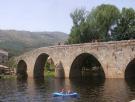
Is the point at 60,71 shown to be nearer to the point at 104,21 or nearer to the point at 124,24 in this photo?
the point at 104,21

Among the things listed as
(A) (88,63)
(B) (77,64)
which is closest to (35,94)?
(B) (77,64)

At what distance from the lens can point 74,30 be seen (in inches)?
3455

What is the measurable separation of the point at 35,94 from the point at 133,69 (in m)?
18.8

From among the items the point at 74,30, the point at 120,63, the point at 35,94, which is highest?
the point at 74,30

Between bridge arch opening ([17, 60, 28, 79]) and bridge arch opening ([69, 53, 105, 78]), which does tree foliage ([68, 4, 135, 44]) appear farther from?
bridge arch opening ([17, 60, 28, 79])

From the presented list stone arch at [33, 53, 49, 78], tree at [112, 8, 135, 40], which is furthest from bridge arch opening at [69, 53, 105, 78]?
stone arch at [33, 53, 49, 78]

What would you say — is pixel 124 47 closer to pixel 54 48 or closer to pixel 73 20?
pixel 54 48

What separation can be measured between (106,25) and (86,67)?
10.5 metres

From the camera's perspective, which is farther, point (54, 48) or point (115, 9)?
point (115, 9)

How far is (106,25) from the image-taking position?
8519 centimetres


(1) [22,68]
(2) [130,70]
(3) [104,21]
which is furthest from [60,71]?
(1) [22,68]

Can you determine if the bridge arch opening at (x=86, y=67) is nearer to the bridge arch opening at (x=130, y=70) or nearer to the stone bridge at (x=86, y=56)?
the stone bridge at (x=86, y=56)

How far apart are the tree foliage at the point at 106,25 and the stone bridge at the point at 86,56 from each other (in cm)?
1115

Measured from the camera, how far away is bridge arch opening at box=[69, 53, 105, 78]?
68312 millimetres
